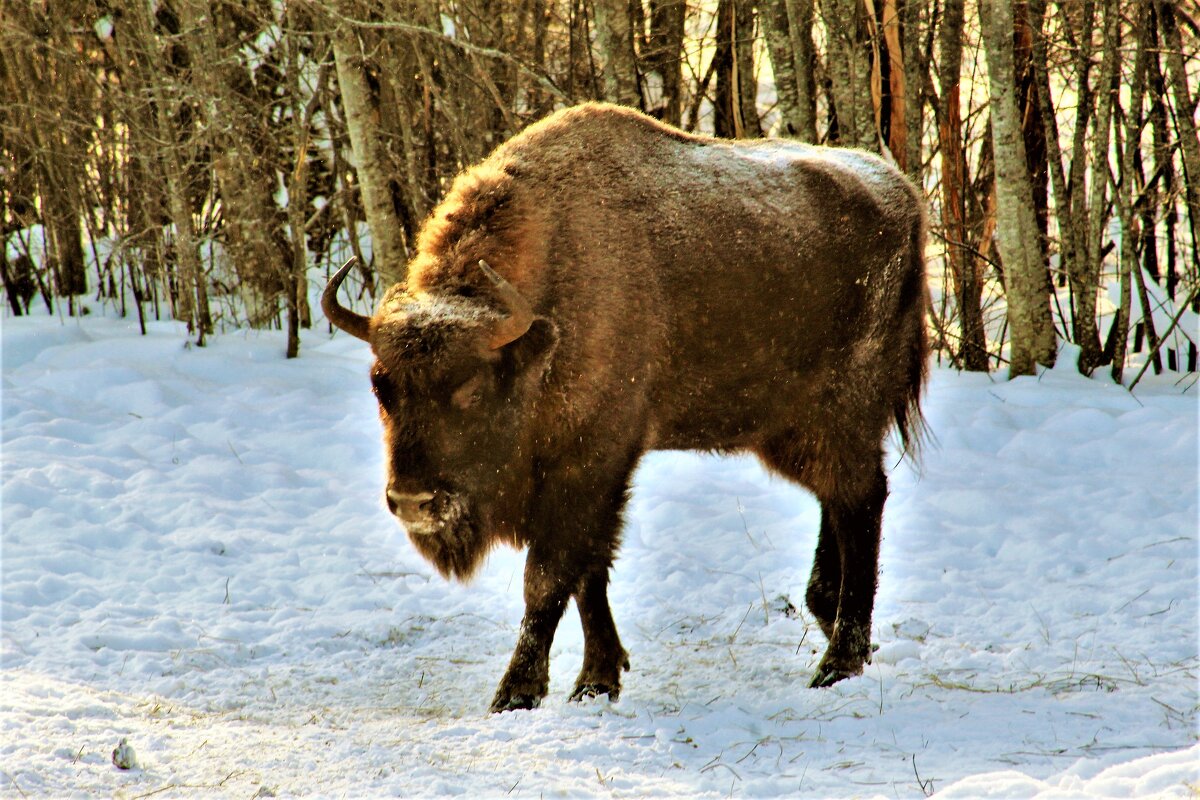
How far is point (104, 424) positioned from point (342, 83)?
2.75 metres

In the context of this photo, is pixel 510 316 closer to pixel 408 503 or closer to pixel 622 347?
pixel 622 347

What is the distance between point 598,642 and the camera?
4.51 meters

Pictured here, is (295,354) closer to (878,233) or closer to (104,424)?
(104,424)

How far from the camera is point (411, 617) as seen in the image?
5.45 meters

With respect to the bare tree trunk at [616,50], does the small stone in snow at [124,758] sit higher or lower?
lower

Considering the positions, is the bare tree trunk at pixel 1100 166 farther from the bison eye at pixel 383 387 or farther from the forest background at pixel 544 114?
the bison eye at pixel 383 387

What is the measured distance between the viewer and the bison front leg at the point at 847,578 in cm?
477

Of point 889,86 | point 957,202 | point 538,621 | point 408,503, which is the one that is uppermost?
point 889,86

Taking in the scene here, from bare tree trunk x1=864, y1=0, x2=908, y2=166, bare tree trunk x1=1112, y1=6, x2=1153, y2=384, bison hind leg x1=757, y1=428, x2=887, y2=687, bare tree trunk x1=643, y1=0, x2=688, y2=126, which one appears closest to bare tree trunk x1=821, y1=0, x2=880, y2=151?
bare tree trunk x1=864, y1=0, x2=908, y2=166

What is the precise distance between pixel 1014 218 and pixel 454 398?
5.17m

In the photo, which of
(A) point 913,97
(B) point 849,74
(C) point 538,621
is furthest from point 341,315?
(A) point 913,97

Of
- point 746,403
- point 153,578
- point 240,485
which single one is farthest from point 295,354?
point 746,403

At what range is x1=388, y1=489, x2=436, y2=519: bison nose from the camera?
395 centimetres

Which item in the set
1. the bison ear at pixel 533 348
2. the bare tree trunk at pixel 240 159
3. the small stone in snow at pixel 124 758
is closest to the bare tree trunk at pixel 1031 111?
the bison ear at pixel 533 348
